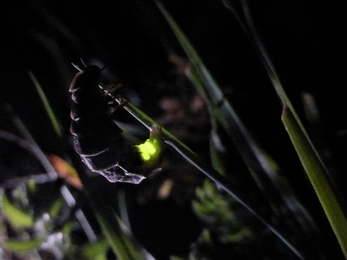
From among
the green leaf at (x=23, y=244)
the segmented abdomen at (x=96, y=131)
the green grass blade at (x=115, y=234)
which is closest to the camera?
the segmented abdomen at (x=96, y=131)

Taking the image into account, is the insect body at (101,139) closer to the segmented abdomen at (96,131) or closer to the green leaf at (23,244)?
the segmented abdomen at (96,131)

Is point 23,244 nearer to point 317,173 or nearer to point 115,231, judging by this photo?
point 115,231

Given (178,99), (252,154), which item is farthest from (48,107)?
(252,154)

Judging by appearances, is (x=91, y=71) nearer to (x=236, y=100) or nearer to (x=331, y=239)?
(x=236, y=100)

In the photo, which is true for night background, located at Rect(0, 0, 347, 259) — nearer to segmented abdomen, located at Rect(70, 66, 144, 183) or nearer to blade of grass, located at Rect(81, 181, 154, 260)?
blade of grass, located at Rect(81, 181, 154, 260)

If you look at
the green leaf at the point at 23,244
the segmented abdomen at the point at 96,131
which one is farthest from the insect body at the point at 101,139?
the green leaf at the point at 23,244

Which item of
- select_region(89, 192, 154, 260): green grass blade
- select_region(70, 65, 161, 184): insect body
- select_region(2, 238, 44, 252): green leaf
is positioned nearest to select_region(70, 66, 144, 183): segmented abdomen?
select_region(70, 65, 161, 184): insect body

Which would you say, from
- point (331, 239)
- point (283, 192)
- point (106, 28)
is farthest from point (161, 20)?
point (331, 239)
